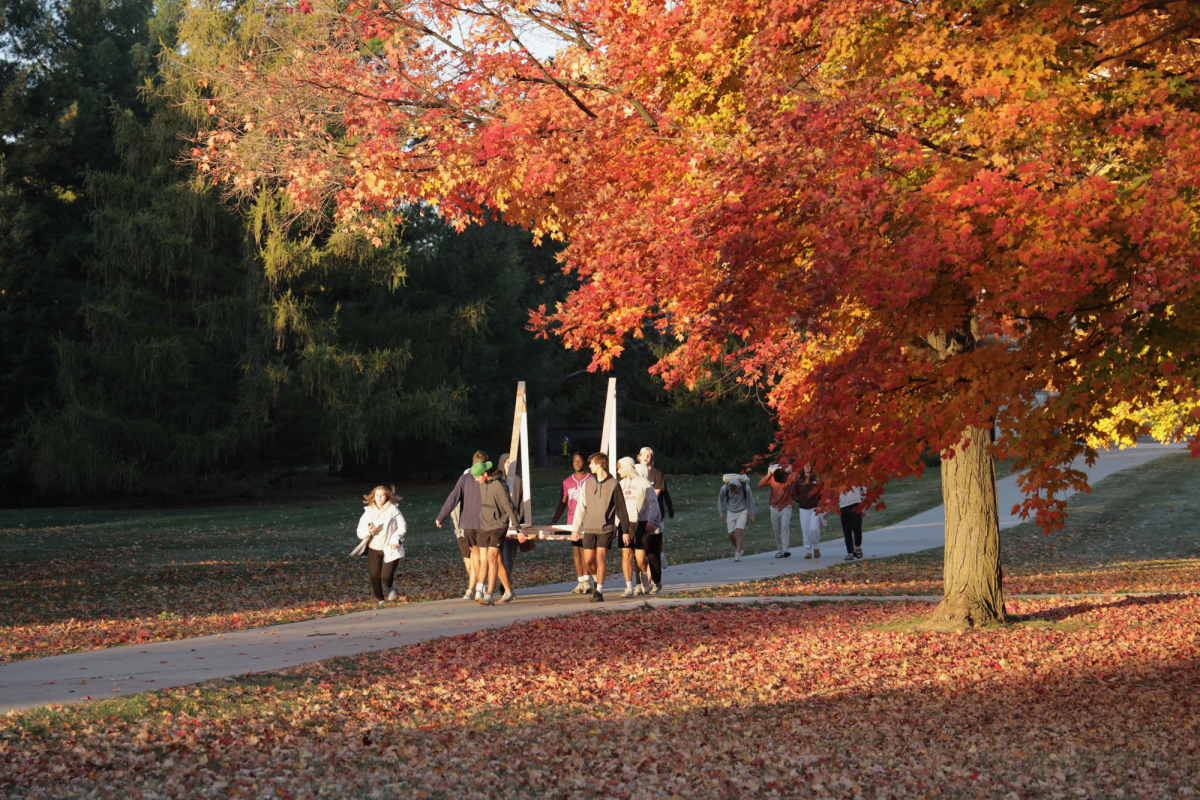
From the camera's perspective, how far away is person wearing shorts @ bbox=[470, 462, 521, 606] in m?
13.1

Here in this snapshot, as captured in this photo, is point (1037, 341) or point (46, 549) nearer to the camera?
point (1037, 341)

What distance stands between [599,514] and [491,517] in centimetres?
131

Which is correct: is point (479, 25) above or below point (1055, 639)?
above

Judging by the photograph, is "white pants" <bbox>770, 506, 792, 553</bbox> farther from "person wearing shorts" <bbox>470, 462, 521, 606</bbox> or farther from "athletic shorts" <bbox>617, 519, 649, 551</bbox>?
"person wearing shorts" <bbox>470, 462, 521, 606</bbox>

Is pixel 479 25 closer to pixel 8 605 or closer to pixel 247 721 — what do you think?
pixel 247 721

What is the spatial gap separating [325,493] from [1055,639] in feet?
104

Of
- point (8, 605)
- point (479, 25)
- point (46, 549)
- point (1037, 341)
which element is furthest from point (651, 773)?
point (46, 549)

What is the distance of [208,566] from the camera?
61.5 feet

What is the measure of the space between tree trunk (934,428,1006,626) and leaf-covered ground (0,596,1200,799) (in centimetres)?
31

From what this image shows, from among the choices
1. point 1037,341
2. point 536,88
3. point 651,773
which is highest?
point 536,88

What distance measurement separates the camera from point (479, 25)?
39.7ft

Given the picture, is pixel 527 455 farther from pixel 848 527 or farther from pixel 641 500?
pixel 848 527

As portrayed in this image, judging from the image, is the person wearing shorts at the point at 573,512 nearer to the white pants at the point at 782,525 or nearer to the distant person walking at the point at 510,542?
the distant person walking at the point at 510,542

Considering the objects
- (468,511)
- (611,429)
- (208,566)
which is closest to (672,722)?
(468,511)
